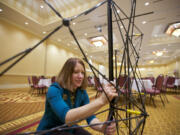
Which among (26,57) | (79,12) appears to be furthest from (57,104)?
(26,57)

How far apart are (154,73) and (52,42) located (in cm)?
1694

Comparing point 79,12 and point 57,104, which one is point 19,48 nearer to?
point 79,12

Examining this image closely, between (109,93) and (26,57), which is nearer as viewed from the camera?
(109,93)

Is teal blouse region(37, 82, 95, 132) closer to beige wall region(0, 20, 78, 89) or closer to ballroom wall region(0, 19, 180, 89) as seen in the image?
ballroom wall region(0, 19, 180, 89)

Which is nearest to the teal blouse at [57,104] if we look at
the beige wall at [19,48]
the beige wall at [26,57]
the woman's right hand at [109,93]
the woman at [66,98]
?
the woman at [66,98]

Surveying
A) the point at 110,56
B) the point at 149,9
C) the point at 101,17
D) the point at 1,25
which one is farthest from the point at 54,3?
the point at 110,56

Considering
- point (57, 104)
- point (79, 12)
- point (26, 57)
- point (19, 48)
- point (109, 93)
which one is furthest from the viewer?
point (19, 48)

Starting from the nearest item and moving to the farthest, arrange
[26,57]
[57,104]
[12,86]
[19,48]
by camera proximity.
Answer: [57,104], [12,86], [26,57], [19,48]

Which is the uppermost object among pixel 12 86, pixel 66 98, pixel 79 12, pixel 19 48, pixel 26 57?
pixel 79 12

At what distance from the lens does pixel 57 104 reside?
495 millimetres

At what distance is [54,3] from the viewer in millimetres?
4539

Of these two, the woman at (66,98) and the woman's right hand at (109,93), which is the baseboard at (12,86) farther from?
the woman's right hand at (109,93)

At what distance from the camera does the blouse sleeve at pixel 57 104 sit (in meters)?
0.44

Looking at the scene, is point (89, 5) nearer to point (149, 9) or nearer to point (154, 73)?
point (149, 9)
